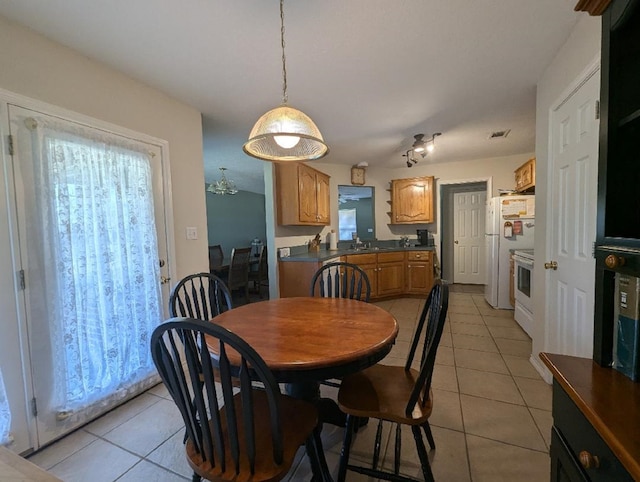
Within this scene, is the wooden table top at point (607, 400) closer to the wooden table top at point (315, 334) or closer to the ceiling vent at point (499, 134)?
the wooden table top at point (315, 334)

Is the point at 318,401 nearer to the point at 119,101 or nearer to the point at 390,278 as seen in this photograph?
the point at 119,101

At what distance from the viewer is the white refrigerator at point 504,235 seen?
3.52 m

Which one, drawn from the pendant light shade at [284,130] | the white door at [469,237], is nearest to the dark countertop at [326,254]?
the white door at [469,237]

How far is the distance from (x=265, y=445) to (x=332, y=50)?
83.6 inches

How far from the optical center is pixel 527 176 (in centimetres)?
344

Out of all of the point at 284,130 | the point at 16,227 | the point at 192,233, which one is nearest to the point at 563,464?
the point at 284,130

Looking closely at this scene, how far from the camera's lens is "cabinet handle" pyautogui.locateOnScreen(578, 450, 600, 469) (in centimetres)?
58

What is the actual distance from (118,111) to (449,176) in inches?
182

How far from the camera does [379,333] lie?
121 cm

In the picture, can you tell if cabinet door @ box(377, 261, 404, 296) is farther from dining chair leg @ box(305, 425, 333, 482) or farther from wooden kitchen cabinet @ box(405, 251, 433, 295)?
dining chair leg @ box(305, 425, 333, 482)

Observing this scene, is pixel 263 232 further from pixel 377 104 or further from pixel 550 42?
pixel 550 42

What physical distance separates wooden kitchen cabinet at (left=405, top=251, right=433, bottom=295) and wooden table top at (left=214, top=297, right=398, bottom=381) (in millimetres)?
3071

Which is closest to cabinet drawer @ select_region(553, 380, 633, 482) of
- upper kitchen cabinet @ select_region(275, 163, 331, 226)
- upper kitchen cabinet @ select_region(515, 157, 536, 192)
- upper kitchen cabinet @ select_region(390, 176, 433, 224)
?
upper kitchen cabinet @ select_region(275, 163, 331, 226)

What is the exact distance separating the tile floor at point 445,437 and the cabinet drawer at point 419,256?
2.22m
